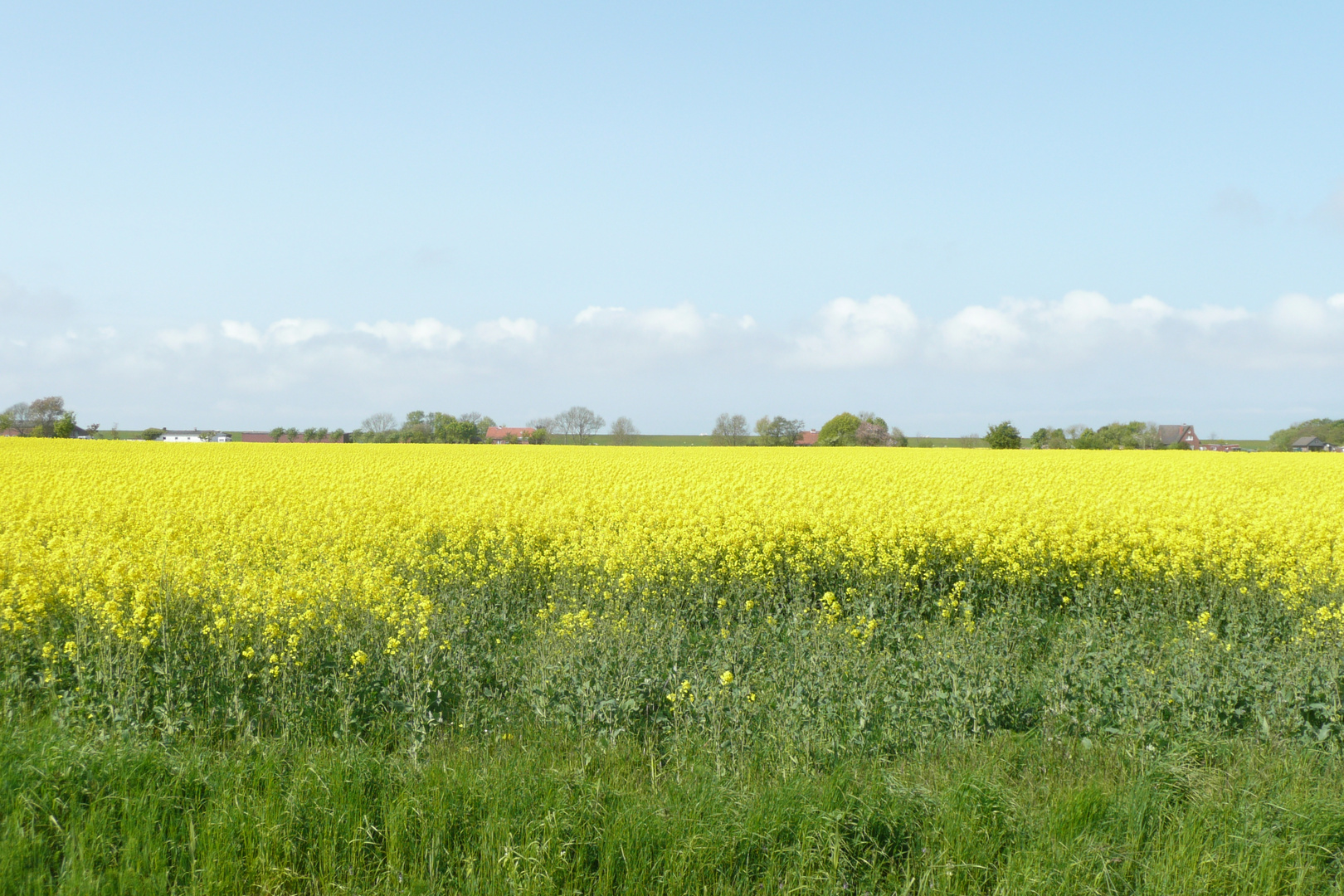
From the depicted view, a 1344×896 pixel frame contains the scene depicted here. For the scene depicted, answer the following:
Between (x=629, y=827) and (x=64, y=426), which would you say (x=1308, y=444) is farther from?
(x=64, y=426)

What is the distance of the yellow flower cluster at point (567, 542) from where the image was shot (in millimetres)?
8062

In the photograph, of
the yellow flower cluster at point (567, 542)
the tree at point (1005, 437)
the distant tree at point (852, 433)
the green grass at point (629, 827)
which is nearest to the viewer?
the green grass at point (629, 827)

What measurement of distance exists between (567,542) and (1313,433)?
397 feet

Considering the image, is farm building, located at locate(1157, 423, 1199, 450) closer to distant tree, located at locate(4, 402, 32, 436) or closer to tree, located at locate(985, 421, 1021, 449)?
tree, located at locate(985, 421, 1021, 449)

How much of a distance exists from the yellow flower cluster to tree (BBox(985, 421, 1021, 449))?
4736cm

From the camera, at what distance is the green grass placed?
3.96 m

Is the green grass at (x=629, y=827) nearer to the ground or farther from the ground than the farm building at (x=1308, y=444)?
nearer to the ground

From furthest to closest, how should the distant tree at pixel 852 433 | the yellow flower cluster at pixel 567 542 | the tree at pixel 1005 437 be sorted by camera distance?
the distant tree at pixel 852 433 < the tree at pixel 1005 437 < the yellow flower cluster at pixel 567 542

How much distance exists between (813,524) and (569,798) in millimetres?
8684

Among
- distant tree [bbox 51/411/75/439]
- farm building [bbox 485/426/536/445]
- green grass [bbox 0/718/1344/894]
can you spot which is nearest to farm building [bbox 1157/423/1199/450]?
farm building [bbox 485/426/536/445]

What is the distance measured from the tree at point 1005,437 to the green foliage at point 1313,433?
54.4 metres

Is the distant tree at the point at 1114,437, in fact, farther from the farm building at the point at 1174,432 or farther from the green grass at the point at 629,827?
the green grass at the point at 629,827

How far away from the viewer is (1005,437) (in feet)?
214

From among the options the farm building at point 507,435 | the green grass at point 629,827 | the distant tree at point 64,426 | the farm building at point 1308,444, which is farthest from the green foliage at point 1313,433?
the distant tree at point 64,426
